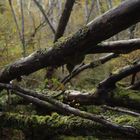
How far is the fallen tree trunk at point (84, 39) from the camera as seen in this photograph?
9.16 ft

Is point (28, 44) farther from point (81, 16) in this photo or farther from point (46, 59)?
point (81, 16)

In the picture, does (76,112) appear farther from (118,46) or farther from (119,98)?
(119,98)

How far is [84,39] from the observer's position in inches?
126

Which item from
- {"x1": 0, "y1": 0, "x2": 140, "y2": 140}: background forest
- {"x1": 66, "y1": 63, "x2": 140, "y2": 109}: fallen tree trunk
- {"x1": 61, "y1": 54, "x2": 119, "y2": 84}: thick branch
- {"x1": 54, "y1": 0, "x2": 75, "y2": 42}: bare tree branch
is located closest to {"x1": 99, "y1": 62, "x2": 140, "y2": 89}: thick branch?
{"x1": 66, "y1": 63, "x2": 140, "y2": 109}: fallen tree trunk

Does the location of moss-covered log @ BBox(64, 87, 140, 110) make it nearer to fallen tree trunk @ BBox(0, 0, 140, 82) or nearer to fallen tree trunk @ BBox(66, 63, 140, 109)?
fallen tree trunk @ BBox(66, 63, 140, 109)

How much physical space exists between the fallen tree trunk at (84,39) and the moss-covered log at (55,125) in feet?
2.90

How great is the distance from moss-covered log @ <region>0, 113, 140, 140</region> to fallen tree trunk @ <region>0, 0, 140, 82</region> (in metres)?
0.88

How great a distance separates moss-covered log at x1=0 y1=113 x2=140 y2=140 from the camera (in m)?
4.18

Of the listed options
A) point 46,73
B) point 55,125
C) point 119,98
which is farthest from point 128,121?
point 46,73

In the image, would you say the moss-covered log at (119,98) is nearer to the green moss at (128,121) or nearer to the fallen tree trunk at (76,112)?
the green moss at (128,121)

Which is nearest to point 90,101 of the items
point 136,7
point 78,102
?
point 78,102

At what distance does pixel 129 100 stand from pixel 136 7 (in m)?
2.11

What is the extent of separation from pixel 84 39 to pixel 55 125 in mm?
1924

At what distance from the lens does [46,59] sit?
3805 mm
